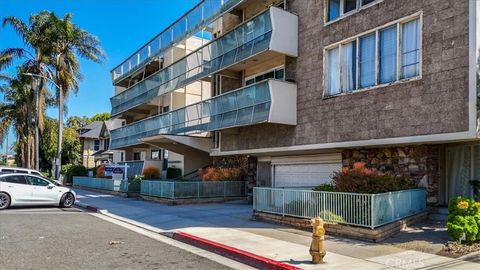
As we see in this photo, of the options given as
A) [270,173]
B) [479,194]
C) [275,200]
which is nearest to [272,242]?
[275,200]

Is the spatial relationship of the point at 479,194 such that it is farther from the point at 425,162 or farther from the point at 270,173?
the point at 270,173

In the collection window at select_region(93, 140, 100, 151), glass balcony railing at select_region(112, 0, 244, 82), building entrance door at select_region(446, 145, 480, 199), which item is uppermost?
glass balcony railing at select_region(112, 0, 244, 82)

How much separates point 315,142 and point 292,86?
2.41 m

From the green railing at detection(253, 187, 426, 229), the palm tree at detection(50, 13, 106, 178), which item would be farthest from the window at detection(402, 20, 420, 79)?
the palm tree at detection(50, 13, 106, 178)

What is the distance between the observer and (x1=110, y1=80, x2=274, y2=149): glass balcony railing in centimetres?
1689

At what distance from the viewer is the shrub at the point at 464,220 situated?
9.70m

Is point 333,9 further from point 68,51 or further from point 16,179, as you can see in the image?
point 68,51

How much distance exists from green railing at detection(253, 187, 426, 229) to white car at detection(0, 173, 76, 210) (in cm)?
1040

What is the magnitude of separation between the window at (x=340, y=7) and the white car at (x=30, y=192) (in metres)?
13.7

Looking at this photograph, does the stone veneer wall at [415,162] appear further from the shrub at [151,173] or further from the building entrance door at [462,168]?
the shrub at [151,173]

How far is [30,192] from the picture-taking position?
19.0 metres

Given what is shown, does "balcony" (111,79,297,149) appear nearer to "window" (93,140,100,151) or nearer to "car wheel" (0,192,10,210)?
"car wheel" (0,192,10,210)

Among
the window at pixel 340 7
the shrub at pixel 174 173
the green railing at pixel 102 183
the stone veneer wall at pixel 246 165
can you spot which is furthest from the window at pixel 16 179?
the window at pixel 340 7

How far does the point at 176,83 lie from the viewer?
2548cm
